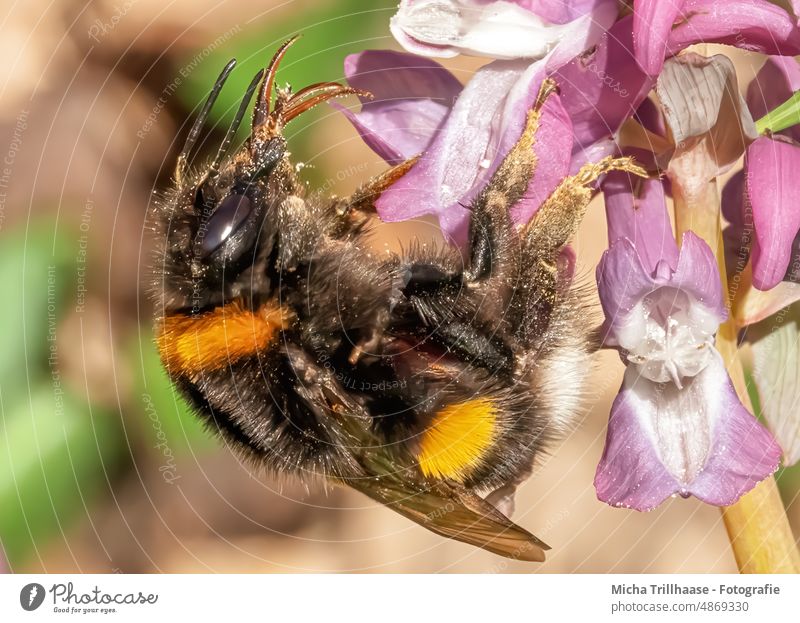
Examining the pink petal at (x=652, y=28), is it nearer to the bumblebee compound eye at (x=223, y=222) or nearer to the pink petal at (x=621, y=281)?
the pink petal at (x=621, y=281)

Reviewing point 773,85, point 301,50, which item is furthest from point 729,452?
point 301,50

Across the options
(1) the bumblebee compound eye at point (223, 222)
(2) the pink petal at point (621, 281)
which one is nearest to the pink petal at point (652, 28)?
(2) the pink petal at point (621, 281)

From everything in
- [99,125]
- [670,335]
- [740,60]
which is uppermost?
[99,125]

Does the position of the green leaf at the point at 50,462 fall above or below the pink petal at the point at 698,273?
above

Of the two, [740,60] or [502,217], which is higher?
[740,60]

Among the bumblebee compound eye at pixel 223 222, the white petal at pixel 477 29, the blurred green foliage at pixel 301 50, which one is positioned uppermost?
the blurred green foliage at pixel 301 50
